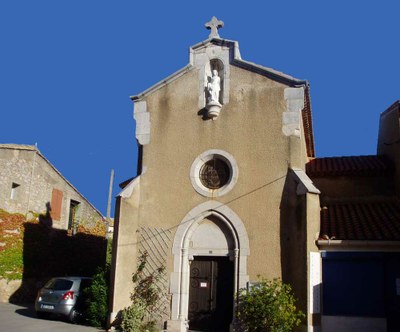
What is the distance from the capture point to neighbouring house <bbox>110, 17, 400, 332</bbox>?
11648 mm

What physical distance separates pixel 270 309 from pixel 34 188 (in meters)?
13.7

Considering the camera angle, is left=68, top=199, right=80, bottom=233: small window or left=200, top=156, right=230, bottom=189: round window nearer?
left=200, top=156, right=230, bottom=189: round window

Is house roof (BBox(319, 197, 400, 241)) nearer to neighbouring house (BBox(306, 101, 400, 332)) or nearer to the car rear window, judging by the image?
neighbouring house (BBox(306, 101, 400, 332))

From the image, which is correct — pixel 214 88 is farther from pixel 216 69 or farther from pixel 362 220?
pixel 362 220

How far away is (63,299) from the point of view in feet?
46.6

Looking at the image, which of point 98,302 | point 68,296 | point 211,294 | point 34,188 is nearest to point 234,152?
point 211,294

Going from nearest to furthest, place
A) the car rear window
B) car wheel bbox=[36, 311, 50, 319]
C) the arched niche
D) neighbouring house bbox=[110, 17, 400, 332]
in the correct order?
1. neighbouring house bbox=[110, 17, 400, 332]
2. the arched niche
3. the car rear window
4. car wheel bbox=[36, 311, 50, 319]

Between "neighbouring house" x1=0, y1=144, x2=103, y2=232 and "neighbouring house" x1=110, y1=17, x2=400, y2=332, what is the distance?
8.70 metres

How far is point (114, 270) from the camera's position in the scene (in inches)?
505

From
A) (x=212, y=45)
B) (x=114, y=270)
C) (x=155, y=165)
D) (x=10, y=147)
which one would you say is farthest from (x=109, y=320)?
(x=10, y=147)

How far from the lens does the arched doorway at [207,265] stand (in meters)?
12.6

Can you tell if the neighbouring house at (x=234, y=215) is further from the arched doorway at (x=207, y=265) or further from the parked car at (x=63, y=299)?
the parked car at (x=63, y=299)

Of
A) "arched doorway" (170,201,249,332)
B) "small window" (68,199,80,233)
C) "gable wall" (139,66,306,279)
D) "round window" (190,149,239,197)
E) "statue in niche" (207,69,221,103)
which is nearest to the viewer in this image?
"gable wall" (139,66,306,279)

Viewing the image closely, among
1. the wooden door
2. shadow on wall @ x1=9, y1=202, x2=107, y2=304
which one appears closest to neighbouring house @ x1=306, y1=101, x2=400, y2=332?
the wooden door
